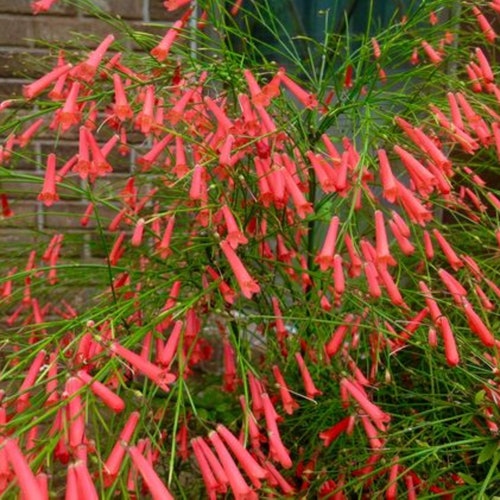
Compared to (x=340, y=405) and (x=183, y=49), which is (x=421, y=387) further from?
(x=183, y=49)

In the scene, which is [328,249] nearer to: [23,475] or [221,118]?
[221,118]

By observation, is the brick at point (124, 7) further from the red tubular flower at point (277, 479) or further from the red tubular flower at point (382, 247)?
the red tubular flower at point (277, 479)

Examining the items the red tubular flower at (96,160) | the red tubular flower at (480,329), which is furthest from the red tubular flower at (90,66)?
the red tubular flower at (480,329)

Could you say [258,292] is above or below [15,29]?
below

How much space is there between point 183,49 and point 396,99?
1.91 ft

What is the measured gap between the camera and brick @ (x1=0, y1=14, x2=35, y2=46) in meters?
2.91

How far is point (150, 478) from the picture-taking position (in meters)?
1.12

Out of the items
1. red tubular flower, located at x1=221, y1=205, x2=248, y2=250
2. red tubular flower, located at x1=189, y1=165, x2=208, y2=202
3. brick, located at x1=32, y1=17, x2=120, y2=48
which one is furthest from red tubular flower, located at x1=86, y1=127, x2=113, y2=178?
brick, located at x1=32, y1=17, x2=120, y2=48

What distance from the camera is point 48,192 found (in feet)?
5.17

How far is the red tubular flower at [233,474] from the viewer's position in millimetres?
1237

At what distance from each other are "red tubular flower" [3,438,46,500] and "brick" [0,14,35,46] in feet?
7.34

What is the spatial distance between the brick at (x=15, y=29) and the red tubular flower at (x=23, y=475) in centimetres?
224

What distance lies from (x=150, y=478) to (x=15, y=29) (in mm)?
2294

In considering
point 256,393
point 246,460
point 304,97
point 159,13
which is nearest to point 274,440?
point 256,393
